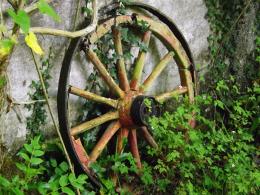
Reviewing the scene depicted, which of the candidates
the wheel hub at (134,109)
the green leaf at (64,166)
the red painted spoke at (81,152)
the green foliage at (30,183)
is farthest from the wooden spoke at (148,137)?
the green foliage at (30,183)

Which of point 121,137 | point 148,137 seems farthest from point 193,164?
point 121,137

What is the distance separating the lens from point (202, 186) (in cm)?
357

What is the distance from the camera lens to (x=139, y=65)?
3777 mm

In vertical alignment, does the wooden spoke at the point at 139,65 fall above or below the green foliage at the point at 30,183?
above

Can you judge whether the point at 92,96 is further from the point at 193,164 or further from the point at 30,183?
the point at 193,164

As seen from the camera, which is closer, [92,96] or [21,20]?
[21,20]

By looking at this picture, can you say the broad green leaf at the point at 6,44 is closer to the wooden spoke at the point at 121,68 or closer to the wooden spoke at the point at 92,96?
the wooden spoke at the point at 92,96

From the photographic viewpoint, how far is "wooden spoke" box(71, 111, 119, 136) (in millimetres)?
3258

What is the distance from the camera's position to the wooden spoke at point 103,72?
333 centimetres

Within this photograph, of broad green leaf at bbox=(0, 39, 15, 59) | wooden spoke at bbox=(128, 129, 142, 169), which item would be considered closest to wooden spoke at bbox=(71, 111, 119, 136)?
wooden spoke at bbox=(128, 129, 142, 169)

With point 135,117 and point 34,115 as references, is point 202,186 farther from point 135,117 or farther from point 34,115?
point 34,115

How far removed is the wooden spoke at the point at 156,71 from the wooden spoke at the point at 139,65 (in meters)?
0.08

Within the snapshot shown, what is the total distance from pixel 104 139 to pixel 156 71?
33.4 inches

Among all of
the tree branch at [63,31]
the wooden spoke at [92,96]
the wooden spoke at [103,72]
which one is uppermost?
the tree branch at [63,31]
